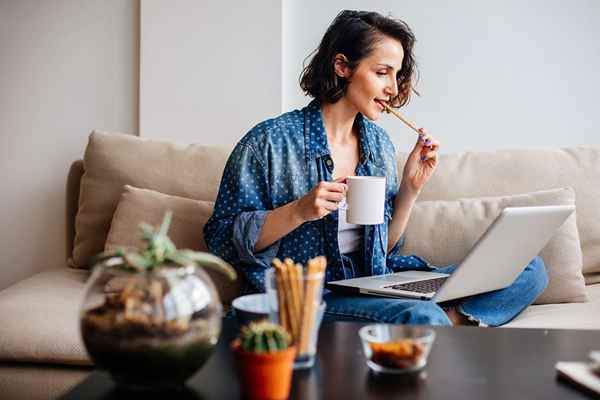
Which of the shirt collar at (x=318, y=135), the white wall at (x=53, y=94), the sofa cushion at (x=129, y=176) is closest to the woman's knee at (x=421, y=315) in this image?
the shirt collar at (x=318, y=135)

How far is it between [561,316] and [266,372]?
1.18 metres

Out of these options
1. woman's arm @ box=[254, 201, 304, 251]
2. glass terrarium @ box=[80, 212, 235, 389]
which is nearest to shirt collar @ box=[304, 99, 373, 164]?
woman's arm @ box=[254, 201, 304, 251]

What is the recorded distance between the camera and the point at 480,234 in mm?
2193

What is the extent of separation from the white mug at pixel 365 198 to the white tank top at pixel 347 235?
0.73 feet

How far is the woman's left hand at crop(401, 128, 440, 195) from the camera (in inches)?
80.0

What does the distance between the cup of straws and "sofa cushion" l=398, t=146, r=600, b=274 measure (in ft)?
4.30

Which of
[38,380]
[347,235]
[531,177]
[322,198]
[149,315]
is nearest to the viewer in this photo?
[149,315]

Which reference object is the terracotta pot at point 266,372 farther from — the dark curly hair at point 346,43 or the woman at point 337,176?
the dark curly hair at point 346,43

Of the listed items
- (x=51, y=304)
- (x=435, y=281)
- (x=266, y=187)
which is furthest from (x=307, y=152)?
(x=51, y=304)

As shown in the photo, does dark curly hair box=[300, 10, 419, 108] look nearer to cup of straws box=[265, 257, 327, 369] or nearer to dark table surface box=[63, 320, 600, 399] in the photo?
dark table surface box=[63, 320, 600, 399]

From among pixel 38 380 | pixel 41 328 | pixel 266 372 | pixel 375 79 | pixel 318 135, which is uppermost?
pixel 375 79

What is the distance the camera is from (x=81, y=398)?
105 centimetres

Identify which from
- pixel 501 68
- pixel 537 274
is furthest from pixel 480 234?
pixel 501 68

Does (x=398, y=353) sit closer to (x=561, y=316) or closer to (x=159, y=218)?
(x=561, y=316)
